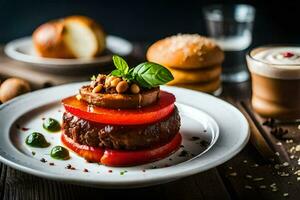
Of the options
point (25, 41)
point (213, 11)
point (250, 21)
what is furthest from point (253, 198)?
point (25, 41)

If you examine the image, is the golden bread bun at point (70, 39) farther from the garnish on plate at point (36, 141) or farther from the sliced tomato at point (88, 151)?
the sliced tomato at point (88, 151)

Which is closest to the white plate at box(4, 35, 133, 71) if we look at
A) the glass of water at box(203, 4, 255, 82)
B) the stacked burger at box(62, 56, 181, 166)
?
the glass of water at box(203, 4, 255, 82)

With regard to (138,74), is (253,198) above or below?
below

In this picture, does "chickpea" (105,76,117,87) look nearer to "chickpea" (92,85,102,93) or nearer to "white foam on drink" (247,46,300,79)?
"chickpea" (92,85,102,93)

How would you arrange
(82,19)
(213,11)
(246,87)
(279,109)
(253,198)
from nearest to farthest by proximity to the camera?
1. (253,198)
2. (279,109)
3. (246,87)
4. (82,19)
5. (213,11)

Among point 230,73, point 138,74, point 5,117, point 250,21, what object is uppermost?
point 138,74

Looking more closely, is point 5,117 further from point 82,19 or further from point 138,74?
point 82,19

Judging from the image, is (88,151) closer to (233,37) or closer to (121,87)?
(121,87)
